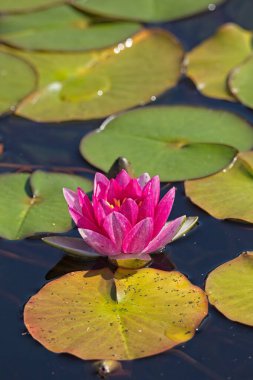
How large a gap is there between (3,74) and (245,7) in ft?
4.20

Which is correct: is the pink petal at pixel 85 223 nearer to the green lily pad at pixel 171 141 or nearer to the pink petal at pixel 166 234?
the pink petal at pixel 166 234

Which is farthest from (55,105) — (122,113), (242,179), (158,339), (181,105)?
(158,339)

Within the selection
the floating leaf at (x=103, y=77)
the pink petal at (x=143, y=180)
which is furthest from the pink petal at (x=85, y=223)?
the floating leaf at (x=103, y=77)

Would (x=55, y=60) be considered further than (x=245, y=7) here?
No

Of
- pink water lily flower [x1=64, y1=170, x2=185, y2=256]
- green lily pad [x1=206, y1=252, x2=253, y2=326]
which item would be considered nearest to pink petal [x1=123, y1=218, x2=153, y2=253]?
pink water lily flower [x1=64, y1=170, x2=185, y2=256]

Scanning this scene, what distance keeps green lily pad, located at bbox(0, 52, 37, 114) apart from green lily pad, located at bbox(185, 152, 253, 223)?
3.15 ft

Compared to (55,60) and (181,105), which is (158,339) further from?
(55,60)

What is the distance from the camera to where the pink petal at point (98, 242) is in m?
2.50

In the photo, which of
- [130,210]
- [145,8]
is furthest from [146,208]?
[145,8]

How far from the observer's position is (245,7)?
4094 mm

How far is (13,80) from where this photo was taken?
3.60 metres

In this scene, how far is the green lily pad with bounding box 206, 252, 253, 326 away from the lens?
93.2 inches

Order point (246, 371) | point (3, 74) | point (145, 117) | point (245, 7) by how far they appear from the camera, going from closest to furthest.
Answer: point (246, 371) → point (145, 117) → point (3, 74) → point (245, 7)

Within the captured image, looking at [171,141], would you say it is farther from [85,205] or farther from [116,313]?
[116,313]
